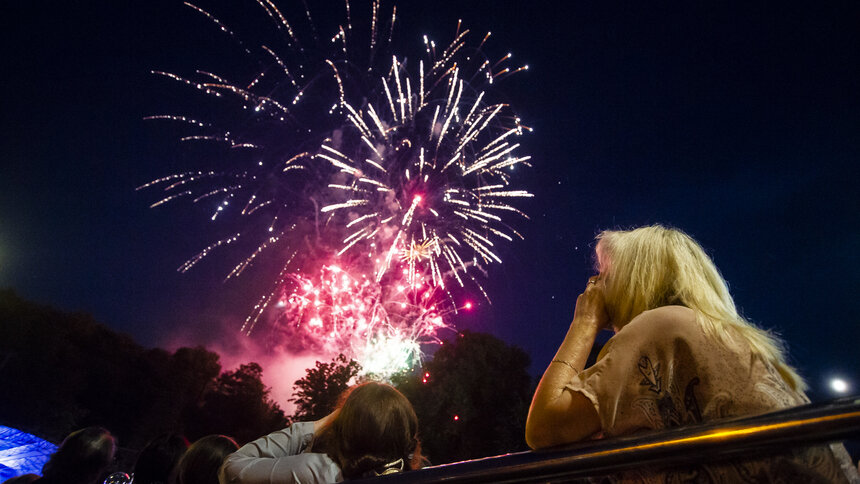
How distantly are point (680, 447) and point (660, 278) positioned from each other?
105cm

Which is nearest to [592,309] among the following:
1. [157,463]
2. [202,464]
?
[202,464]

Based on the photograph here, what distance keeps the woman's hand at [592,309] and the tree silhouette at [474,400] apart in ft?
100

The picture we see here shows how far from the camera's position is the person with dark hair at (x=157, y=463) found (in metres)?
3.93

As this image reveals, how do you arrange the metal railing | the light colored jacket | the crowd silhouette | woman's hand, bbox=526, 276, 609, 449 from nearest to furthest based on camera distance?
the metal railing → the crowd silhouette → woman's hand, bbox=526, 276, 609, 449 → the light colored jacket

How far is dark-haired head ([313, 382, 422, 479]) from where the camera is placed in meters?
2.34

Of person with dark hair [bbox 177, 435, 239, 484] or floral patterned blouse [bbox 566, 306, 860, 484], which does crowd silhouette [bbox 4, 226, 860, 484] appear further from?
person with dark hair [bbox 177, 435, 239, 484]

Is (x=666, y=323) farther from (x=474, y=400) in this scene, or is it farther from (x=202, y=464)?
(x=474, y=400)

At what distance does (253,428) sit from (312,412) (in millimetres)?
13974

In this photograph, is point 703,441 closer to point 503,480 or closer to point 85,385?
point 503,480

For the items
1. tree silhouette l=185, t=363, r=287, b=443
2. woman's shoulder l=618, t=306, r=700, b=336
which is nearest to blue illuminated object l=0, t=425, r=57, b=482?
woman's shoulder l=618, t=306, r=700, b=336

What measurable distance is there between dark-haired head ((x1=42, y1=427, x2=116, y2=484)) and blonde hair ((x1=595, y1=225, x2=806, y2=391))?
4.45 metres

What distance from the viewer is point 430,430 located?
34.3 metres

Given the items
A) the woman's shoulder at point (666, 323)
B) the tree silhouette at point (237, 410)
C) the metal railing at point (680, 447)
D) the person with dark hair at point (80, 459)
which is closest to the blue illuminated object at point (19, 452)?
the person with dark hair at point (80, 459)

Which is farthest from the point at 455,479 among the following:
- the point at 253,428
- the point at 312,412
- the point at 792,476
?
the point at 253,428
